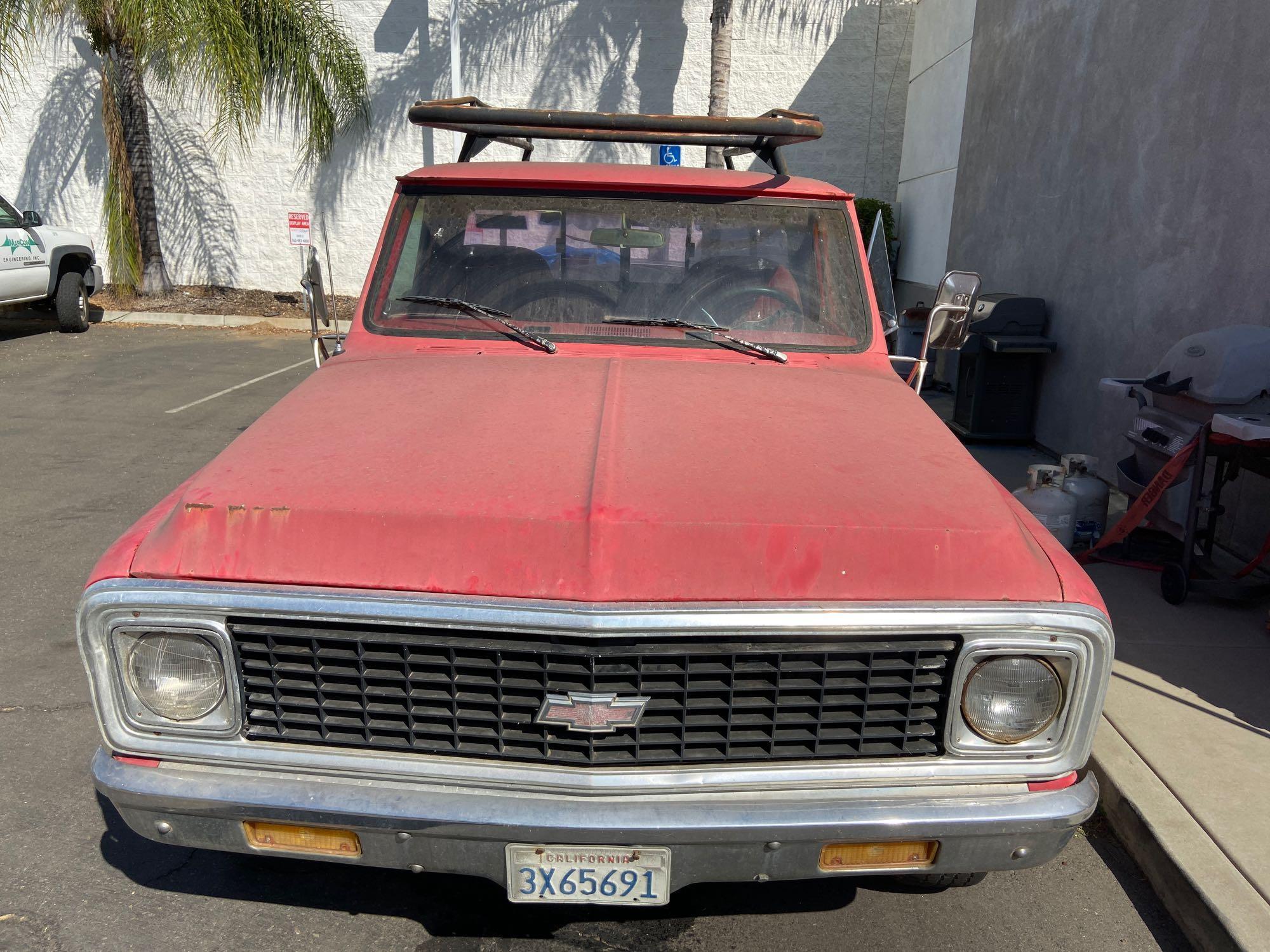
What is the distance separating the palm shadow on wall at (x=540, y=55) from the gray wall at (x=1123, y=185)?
22.7 ft

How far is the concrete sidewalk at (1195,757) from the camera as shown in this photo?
2744 millimetres

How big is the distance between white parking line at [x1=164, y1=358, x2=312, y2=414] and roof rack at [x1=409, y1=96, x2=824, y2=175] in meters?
6.14

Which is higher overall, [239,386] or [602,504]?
[602,504]

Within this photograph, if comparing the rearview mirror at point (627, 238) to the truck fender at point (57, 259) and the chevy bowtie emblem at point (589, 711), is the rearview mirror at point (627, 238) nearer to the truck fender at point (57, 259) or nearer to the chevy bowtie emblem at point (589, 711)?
the chevy bowtie emblem at point (589, 711)

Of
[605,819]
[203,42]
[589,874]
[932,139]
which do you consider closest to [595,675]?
[605,819]

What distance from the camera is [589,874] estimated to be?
83.5 inches

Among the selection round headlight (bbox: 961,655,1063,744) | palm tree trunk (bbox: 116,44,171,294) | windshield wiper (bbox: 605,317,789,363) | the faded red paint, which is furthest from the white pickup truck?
→ round headlight (bbox: 961,655,1063,744)

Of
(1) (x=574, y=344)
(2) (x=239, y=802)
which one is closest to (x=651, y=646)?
(2) (x=239, y=802)

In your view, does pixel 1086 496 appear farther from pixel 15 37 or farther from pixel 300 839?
pixel 15 37

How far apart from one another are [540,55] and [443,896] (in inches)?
589

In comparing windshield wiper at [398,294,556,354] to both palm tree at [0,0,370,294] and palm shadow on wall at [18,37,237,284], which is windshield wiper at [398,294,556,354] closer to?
palm tree at [0,0,370,294]

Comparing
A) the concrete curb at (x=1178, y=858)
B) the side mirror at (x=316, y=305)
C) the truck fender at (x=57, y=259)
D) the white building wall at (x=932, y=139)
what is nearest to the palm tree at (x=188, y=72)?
the truck fender at (x=57, y=259)

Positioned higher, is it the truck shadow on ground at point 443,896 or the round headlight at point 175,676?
the round headlight at point 175,676

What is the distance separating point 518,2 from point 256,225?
5.75 m
